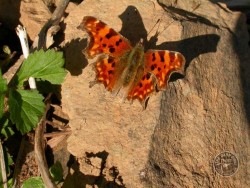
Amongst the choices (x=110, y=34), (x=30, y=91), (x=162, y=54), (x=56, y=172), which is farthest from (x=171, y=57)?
(x=56, y=172)

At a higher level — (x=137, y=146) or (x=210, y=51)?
(x=210, y=51)

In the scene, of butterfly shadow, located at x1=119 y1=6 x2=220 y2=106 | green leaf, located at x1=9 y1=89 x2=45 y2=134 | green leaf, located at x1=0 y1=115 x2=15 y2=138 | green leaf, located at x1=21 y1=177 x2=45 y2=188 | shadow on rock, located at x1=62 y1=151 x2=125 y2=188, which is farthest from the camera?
butterfly shadow, located at x1=119 y1=6 x2=220 y2=106

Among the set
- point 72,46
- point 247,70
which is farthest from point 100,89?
point 247,70

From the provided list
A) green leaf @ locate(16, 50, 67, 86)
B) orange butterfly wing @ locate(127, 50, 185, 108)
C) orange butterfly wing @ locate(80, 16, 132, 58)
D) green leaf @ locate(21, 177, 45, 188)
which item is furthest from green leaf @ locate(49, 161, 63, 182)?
orange butterfly wing @ locate(80, 16, 132, 58)

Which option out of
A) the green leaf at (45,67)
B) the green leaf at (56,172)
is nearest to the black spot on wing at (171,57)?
the green leaf at (45,67)

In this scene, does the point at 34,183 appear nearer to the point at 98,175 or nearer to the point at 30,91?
the point at 98,175

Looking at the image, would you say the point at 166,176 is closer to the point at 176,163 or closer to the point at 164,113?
the point at 176,163

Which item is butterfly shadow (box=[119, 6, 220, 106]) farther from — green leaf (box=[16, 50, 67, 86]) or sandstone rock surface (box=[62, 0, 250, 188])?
green leaf (box=[16, 50, 67, 86])
